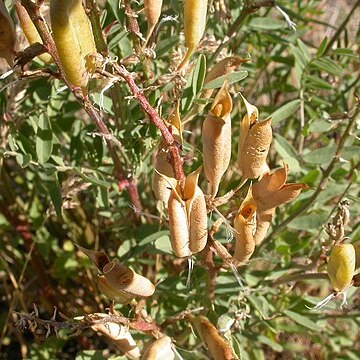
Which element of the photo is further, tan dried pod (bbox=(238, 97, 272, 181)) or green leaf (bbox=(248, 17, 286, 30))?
green leaf (bbox=(248, 17, 286, 30))

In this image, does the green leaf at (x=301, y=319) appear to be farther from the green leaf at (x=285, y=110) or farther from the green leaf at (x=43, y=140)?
the green leaf at (x=43, y=140)

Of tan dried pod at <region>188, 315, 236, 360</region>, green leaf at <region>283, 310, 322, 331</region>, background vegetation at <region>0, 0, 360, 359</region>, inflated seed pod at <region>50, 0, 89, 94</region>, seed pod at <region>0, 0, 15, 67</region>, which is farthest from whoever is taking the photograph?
green leaf at <region>283, 310, 322, 331</region>

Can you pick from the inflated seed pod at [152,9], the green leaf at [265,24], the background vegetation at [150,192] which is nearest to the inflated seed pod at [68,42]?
the background vegetation at [150,192]

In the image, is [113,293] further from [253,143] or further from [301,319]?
[301,319]

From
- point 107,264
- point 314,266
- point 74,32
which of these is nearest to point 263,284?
point 314,266

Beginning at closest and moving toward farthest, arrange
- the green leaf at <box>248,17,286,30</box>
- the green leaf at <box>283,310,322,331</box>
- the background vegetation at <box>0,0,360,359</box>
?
the background vegetation at <box>0,0,360,359</box> < the green leaf at <box>283,310,322,331</box> < the green leaf at <box>248,17,286,30</box>

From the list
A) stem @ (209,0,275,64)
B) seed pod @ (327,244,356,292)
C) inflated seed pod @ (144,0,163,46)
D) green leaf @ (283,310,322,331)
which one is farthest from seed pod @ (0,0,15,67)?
green leaf @ (283,310,322,331)

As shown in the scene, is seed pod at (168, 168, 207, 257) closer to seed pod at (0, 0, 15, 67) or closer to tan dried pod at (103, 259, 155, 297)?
tan dried pod at (103, 259, 155, 297)
